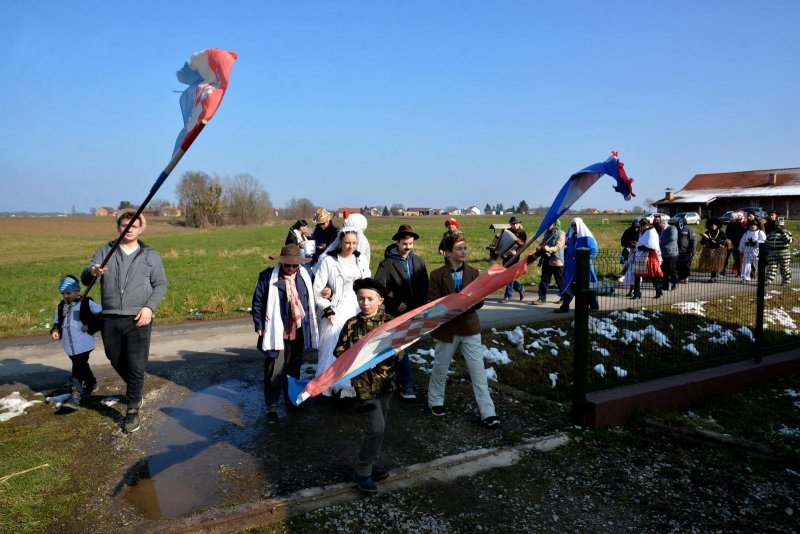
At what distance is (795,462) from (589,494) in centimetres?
208

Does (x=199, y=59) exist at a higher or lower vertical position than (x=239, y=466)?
higher

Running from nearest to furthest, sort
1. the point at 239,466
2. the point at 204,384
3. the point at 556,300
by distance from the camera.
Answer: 1. the point at 239,466
2. the point at 204,384
3. the point at 556,300

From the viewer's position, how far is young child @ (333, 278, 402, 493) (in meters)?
4.07

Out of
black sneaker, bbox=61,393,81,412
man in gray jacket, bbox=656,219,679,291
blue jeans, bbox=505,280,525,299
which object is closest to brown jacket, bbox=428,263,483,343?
black sneaker, bbox=61,393,81,412

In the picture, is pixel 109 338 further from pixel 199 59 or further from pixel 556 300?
pixel 556 300

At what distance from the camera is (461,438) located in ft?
17.1

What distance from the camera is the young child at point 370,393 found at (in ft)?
13.4

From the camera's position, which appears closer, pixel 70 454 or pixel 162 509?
pixel 162 509

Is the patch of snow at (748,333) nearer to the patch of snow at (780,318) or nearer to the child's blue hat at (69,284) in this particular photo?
the patch of snow at (780,318)

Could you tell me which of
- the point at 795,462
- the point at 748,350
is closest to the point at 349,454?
the point at 795,462

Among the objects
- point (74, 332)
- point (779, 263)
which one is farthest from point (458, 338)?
point (779, 263)

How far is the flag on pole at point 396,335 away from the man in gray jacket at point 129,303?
175cm

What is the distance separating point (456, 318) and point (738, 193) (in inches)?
2515

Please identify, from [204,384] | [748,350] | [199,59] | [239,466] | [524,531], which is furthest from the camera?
[748,350]
